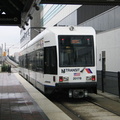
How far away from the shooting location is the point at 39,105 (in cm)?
894

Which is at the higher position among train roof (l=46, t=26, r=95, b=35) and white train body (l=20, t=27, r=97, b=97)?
train roof (l=46, t=26, r=95, b=35)

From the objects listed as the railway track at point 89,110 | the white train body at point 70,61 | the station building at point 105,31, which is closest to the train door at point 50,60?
the white train body at point 70,61

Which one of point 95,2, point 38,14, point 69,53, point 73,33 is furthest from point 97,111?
point 38,14

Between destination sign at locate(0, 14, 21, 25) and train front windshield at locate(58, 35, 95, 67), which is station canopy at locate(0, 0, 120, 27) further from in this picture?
train front windshield at locate(58, 35, 95, 67)

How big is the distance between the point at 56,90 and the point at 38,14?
61.1 metres

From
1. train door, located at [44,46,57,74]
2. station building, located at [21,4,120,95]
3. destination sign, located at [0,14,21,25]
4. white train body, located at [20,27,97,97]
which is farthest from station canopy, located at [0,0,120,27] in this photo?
station building, located at [21,4,120,95]

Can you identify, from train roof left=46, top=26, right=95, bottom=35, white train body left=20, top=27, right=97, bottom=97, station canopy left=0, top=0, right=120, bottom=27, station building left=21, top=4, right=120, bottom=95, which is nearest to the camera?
station canopy left=0, top=0, right=120, bottom=27

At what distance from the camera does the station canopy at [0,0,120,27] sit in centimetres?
876

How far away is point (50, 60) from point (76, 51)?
1207 millimetres

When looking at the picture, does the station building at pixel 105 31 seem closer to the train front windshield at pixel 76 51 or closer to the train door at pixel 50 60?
the train front windshield at pixel 76 51

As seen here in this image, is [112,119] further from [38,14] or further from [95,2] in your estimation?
[38,14]

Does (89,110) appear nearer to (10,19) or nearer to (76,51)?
(76,51)

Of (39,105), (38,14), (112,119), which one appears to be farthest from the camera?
(38,14)

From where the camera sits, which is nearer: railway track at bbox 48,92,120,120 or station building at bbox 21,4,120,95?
railway track at bbox 48,92,120,120
